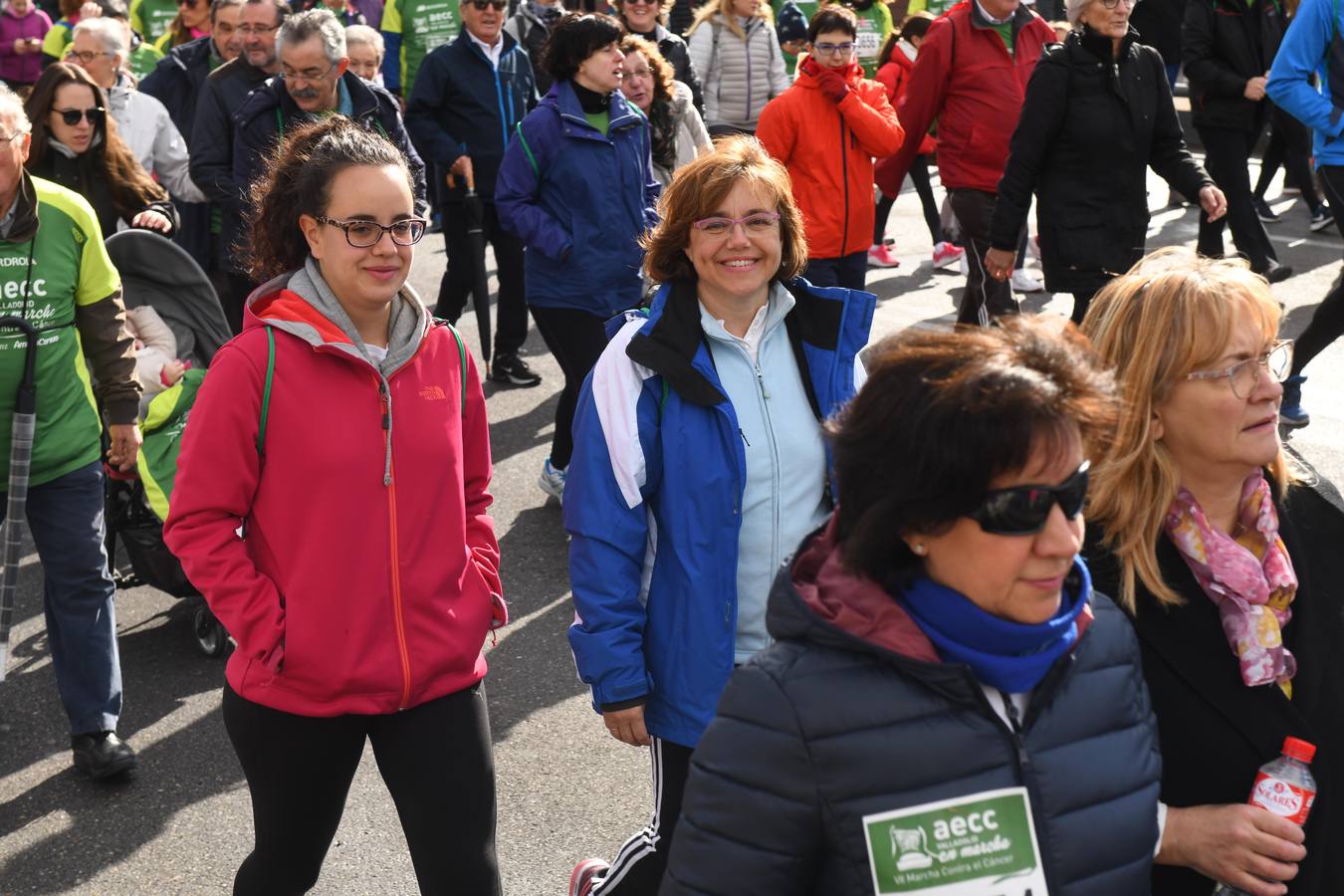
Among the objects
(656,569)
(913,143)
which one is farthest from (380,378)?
(913,143)

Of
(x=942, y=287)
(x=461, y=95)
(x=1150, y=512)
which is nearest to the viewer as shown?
(x=1150, y=512)

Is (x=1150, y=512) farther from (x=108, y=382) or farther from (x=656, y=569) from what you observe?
(x=108, y=382)

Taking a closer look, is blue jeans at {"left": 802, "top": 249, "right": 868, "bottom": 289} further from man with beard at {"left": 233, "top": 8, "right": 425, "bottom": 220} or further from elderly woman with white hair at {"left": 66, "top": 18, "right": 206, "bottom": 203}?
elderly woman with white hair at {"left": 66, "top": 18, "right": 206, "bottom": 203}

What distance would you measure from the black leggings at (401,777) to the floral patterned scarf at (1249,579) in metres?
1.51

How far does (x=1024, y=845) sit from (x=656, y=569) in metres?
1.49

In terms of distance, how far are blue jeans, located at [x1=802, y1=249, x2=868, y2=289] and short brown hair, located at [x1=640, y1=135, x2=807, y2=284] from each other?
3.64 m

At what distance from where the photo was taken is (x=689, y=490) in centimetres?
339

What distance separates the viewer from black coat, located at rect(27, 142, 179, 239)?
246 inches

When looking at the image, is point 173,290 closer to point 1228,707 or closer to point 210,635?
point 210,635

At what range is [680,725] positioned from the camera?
11.3ft

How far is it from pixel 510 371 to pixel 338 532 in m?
6.03

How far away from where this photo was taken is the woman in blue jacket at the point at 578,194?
6746 millimetres

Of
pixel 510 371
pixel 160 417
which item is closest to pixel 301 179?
pixel 160 417

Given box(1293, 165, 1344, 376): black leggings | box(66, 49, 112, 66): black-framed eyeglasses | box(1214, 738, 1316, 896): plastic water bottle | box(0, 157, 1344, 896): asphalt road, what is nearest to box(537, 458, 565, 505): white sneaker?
box(0, 157, 1344, 896): asphalt road
